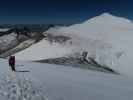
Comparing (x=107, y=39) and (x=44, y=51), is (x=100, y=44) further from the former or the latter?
(x=44, y=51)

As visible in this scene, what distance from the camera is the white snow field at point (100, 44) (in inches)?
674

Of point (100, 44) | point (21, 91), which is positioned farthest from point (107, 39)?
point (21, 91)

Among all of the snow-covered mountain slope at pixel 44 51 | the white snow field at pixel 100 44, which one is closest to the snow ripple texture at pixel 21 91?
the white snow field at pixel 100 44

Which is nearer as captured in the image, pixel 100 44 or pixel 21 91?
pixel 21 91

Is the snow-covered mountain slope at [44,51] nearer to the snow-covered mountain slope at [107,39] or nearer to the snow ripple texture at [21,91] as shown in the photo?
the snow-covered mountain slope at [107,39]

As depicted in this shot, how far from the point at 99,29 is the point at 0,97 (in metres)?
19.6

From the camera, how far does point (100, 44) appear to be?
2039 cm

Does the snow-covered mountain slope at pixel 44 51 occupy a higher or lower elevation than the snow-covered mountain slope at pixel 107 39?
lower

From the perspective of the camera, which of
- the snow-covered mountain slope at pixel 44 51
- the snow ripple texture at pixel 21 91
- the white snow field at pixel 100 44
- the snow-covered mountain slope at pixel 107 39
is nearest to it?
the snow ripple texture at pixel 21 91

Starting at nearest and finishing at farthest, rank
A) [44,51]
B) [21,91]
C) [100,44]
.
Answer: [21,91]
[100,44]
[44,51]

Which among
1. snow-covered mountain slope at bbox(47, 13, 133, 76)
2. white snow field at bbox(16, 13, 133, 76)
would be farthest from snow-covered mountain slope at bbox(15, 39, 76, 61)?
snow-covered mountain slope at bbox(47, 13, 133, 76)

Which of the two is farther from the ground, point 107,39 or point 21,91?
point 107,39

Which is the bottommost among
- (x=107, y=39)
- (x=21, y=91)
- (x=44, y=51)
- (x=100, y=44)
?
(x=44, y=51)

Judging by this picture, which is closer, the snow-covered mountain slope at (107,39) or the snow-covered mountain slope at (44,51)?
the snow-covered mountain slope at (107,39)
